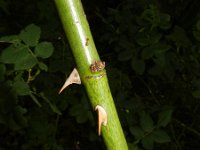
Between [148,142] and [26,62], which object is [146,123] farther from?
[26,62]

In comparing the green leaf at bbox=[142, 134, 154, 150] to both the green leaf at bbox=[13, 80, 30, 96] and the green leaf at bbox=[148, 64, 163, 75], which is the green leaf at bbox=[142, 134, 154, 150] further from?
→ the green leaf at bbox=[13, 80, 30, 96]

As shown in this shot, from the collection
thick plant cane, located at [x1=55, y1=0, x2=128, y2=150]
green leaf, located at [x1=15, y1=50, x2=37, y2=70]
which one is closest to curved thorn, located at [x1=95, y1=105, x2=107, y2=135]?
thick plant cane, located at [x1=55, y1=0, x2=128, y2=150]

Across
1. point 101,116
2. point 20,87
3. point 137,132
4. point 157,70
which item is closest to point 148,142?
point 137,132

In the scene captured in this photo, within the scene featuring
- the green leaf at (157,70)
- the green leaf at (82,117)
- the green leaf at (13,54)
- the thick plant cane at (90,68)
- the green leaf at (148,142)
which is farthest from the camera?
the green leaf at (157,70)

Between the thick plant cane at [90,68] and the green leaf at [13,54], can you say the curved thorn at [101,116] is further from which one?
the green leaf at [13,54]

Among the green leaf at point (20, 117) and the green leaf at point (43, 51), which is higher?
the green leaf at point (43, 51)

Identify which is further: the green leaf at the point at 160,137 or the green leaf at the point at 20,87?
the green leaf at the point at 160,137

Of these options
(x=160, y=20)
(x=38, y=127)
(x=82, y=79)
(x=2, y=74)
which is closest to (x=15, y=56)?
(x=2, y=74)

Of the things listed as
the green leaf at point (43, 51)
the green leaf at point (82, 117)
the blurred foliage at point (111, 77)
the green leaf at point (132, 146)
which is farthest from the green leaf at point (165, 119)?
the green leaf at point (43, 51)
